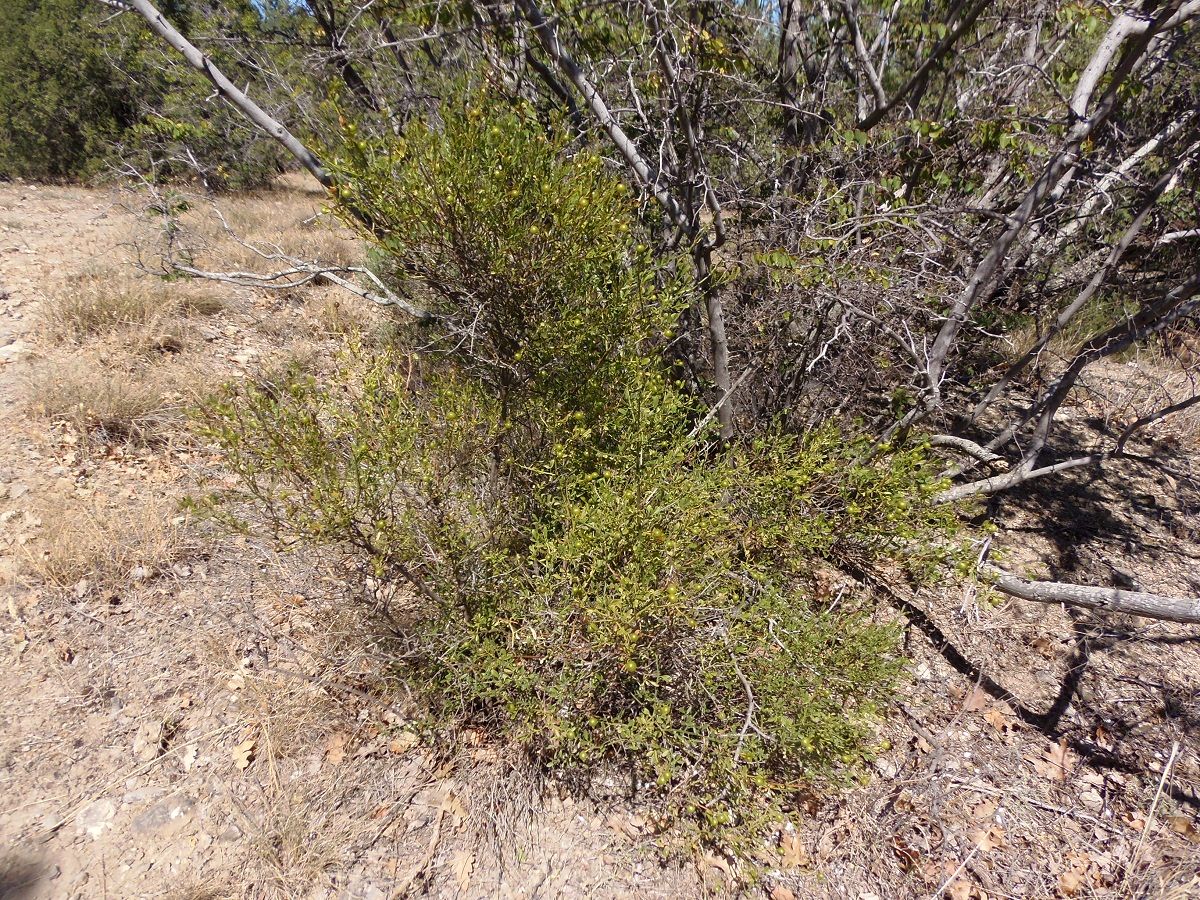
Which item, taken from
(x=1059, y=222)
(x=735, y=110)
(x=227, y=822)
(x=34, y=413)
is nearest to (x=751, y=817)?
(x=227, y=822)

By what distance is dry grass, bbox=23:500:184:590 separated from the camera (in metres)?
3.02

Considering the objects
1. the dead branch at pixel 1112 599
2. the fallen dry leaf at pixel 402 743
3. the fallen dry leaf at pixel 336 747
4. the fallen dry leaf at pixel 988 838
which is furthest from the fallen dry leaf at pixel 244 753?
the dead branch at pixel 1112 599

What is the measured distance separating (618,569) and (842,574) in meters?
1.73

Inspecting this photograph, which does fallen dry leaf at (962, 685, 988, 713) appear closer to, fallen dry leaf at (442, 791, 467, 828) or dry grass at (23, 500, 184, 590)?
fallen dry leaf at (442, 791, 467, 828)

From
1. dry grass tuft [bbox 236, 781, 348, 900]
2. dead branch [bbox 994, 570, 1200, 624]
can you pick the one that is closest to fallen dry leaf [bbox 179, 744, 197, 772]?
dry grass tuft [bbox 236, 781, 348, 900]

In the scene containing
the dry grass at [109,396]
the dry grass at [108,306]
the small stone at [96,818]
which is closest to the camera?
the small stone at [96,818]

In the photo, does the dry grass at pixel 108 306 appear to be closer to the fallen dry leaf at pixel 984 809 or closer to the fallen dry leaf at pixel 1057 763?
the fallen dry leaf at pixel 984 809

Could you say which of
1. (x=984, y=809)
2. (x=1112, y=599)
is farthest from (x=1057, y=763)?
(x=1112, y=599)

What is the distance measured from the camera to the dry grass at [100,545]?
302 centimetres

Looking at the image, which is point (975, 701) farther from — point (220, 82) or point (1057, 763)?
point (220, 82)

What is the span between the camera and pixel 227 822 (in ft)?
7.64

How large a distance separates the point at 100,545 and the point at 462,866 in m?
2.48

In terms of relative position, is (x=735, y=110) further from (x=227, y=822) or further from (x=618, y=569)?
(x=227, y=822)

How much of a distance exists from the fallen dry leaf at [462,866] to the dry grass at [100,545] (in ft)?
7.22
